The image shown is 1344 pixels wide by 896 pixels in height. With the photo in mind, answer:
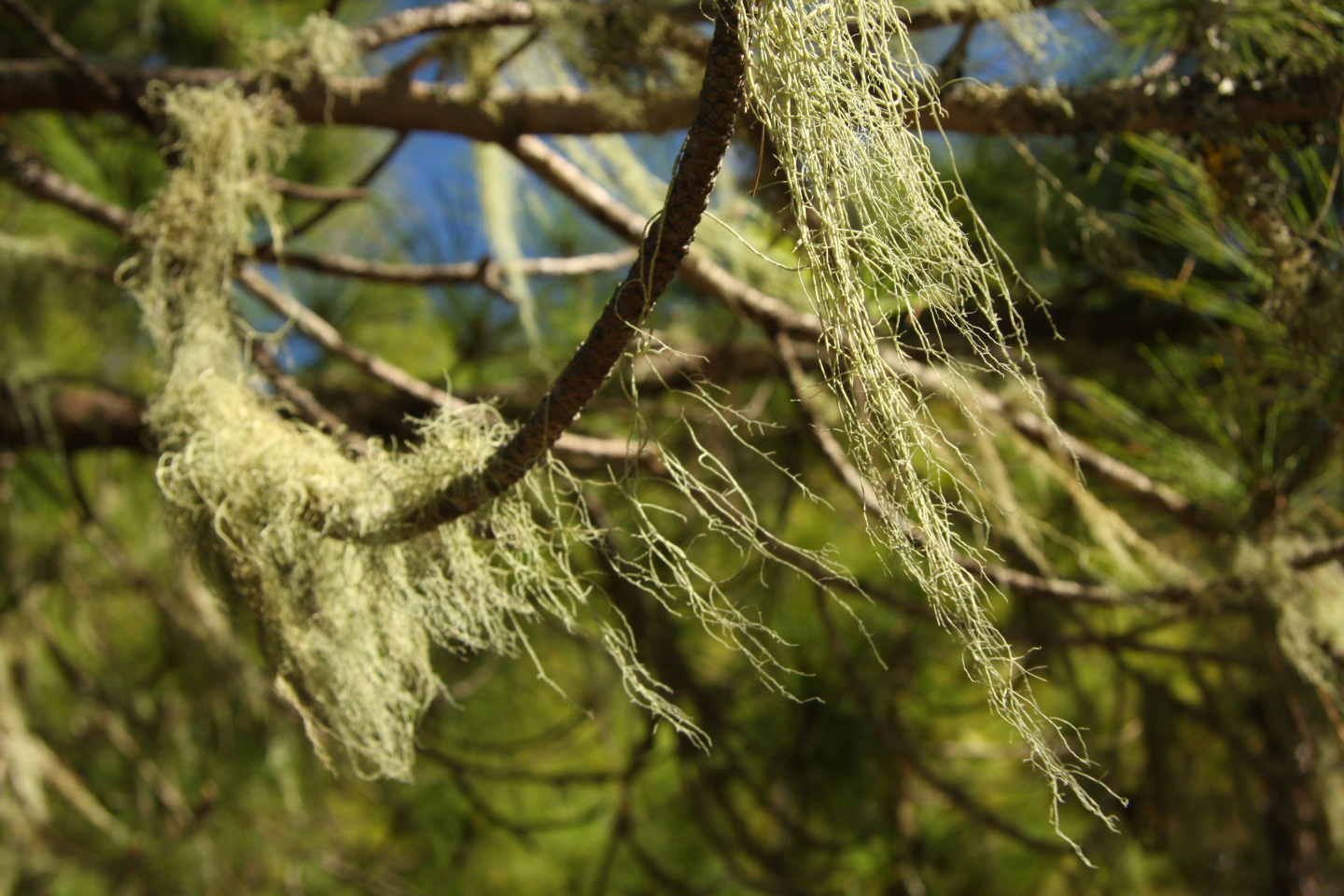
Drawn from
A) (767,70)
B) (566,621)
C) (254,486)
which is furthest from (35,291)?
(767,70)

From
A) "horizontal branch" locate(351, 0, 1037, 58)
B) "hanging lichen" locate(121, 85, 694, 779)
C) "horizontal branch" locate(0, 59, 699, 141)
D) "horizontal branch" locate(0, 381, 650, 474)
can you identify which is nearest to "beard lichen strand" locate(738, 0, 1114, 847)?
"hanging lichen" locate(121, 85, 694, 779)

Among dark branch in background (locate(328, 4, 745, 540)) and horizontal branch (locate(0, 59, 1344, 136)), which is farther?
horizontal branch (locate(0, 59, 1344, 136))

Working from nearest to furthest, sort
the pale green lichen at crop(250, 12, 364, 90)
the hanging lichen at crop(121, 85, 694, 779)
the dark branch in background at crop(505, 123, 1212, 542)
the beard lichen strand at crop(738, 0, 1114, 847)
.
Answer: the beard lichen strand at crop(738, 0, 1114, 847), the hanging lichen at crop(121, 85, 694, 779), the pale green lichen at crop(250, 12, 364, 90), the dark branch in background at crop(505, 123, 1212, 542)

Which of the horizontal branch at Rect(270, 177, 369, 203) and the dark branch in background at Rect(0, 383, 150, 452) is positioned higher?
the horizontal branch at Rect(270, 177, 369, 203)

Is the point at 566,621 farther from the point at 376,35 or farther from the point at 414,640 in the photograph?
the point at 376,35

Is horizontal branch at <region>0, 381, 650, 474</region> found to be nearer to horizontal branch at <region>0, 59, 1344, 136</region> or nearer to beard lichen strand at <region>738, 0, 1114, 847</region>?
horizontal branch at <region>0, 59, 1344, 136</region>
